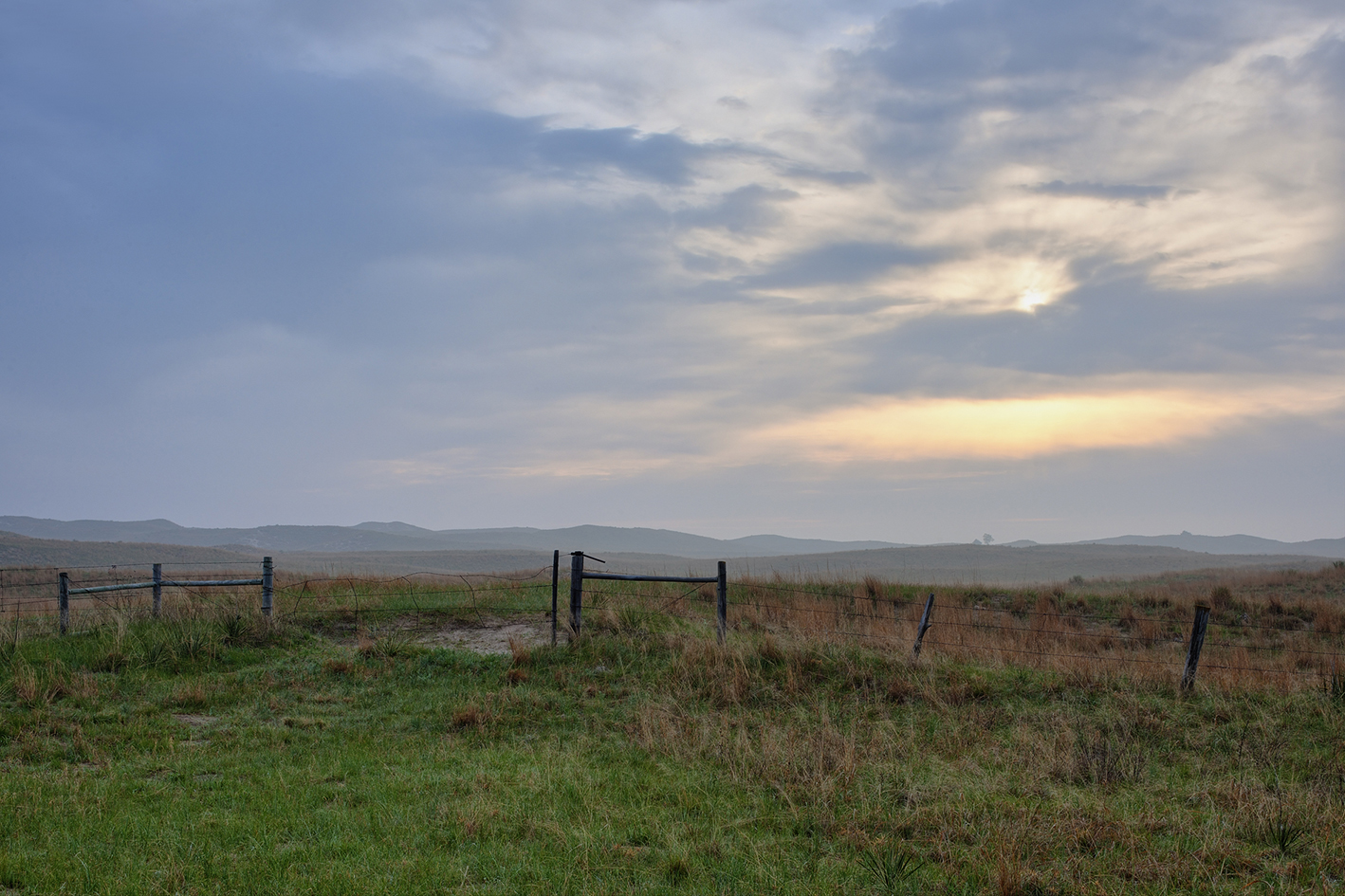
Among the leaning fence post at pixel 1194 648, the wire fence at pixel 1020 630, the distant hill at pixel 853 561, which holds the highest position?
the leaning fence post at pixel 1194 648

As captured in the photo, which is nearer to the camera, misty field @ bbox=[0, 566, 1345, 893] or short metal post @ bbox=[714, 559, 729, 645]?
misty field @ bbox=[0, 566, 1345, 893]

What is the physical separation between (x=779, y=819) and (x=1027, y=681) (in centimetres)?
Answer: 673

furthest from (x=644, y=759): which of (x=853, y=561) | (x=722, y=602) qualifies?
(x=853, y=561)

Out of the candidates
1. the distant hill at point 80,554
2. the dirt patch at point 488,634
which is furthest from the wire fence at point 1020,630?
the distant hill at point 80,554

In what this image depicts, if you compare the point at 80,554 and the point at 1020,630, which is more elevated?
the point at 1020,630

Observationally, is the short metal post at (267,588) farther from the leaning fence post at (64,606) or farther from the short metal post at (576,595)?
the short metal post at (576,595)

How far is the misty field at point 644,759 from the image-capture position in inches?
218

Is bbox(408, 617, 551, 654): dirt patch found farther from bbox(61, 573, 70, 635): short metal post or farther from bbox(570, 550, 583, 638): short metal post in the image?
bbox(61, 573, 70, 635): short metal post

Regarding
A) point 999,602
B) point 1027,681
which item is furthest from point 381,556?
point 1027,681

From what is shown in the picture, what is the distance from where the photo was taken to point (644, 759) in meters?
8.55

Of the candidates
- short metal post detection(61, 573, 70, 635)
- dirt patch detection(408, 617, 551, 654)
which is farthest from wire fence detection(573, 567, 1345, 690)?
short metal post detection(61, 573, 70, 635)

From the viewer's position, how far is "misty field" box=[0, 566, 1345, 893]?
554cm

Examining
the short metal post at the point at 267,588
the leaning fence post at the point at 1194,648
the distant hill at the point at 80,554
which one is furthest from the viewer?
the distant hill at the point at 80,554

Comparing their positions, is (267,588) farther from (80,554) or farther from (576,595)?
(80,554)
